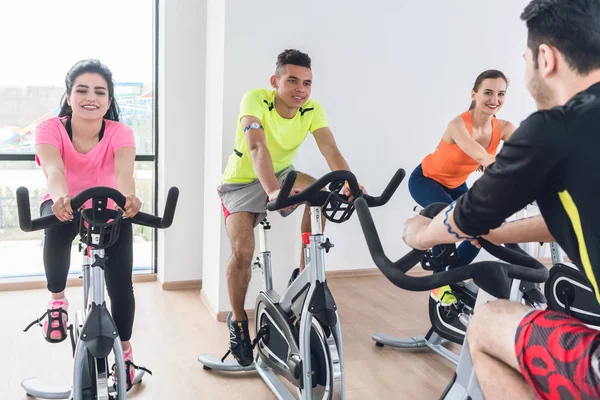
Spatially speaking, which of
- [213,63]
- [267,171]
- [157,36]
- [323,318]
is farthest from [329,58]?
[323,318]

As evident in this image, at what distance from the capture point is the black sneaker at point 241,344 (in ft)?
8.11

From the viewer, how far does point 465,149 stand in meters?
2.76

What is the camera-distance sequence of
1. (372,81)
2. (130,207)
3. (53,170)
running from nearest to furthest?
(130,207) → (53,170) → (372,81)

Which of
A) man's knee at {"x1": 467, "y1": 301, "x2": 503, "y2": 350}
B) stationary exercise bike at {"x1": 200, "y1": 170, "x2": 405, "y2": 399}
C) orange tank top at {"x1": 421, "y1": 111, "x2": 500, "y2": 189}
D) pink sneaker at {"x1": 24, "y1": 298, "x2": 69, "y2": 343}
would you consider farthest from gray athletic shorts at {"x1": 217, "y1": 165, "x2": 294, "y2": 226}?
man's knee at {"x1": 467, "y1": 301, "x2": 503, "y2": 350}

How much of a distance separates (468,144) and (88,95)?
1.84 meters

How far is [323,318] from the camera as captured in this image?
1982mm

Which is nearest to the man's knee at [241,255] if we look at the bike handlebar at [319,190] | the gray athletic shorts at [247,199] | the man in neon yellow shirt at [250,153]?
the man in neon yellow shirt at [250,153]

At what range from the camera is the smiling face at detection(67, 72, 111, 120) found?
81.8 inches

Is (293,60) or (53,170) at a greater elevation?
(293,60)

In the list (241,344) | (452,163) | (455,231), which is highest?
(452,163)

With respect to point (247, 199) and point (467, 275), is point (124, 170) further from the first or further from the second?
point (467, 275)

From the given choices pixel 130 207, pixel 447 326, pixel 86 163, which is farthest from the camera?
pixel 447 326

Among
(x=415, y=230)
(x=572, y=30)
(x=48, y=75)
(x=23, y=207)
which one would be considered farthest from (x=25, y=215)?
(x=48, y=75)

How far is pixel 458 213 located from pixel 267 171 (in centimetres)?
118
